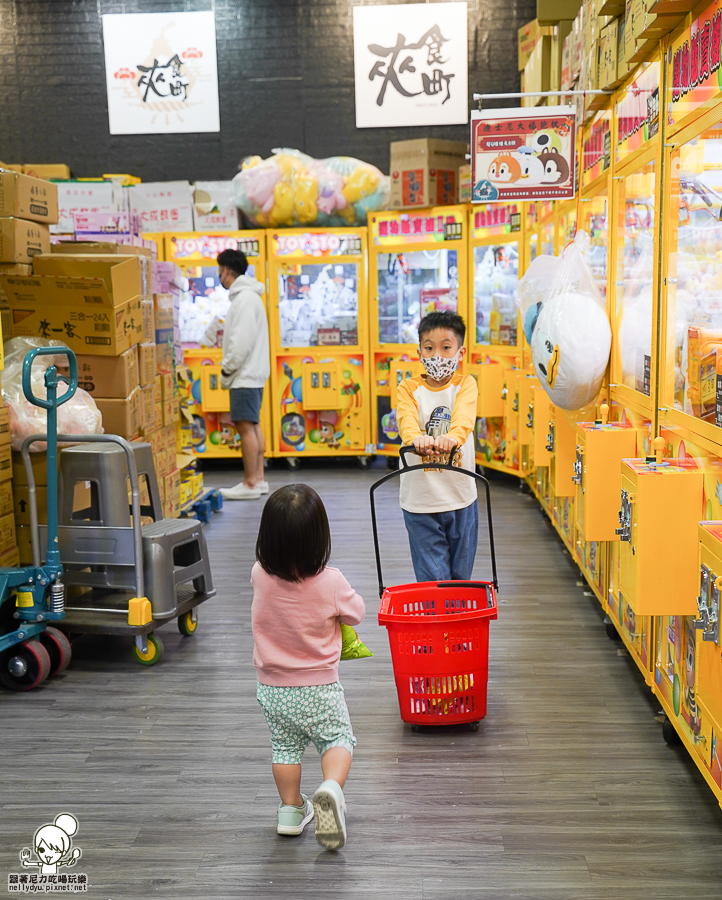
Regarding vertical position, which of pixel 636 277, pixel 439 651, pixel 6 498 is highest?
pixel 636 277

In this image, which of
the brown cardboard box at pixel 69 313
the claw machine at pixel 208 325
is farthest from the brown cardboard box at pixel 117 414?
the claw machine at pixel 208 325

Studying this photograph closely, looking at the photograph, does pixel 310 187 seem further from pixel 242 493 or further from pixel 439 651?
pixel 439 651

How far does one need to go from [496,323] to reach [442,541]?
4.16 meters

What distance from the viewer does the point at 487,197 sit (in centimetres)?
447

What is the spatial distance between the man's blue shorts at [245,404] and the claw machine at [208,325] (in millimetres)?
1224

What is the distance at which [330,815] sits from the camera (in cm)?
225

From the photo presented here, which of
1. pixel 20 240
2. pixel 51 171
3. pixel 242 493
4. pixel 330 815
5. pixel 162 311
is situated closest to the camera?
pixel 330 815

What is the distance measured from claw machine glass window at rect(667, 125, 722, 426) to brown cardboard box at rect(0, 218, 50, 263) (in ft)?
9.58

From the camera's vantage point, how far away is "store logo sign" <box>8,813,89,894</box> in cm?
225

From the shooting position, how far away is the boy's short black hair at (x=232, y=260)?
6.84m

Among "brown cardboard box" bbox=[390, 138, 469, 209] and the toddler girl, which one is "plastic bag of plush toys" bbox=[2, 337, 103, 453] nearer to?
the toddler girl

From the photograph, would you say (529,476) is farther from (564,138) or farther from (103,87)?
(103,87)

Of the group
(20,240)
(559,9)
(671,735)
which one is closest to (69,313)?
(20,240)

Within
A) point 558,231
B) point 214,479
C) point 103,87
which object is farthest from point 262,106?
point 558,231
